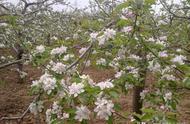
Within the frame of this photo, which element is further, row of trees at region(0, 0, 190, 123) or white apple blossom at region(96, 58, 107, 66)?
white apple blossom at region(96, 58, 107, 66)

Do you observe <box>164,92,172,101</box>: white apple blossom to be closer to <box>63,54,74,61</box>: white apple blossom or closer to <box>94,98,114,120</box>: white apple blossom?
<box>63,54,74,61</box>: white apple blossom

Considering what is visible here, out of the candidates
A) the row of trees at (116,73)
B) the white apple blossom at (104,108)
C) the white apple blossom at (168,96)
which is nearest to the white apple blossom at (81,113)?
the row of trees at (116,73)

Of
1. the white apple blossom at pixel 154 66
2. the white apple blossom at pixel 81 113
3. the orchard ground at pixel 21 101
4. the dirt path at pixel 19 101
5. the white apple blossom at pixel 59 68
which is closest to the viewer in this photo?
the white apple blossom at pixel 81 113

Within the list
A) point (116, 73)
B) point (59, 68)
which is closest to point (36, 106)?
point (59, 68)

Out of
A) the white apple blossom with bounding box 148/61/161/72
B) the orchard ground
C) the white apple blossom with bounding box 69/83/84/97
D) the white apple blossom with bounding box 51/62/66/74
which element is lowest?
the white apple blossom with bounding box 69/83/84/97

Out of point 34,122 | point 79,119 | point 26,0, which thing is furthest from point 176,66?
point 26,0

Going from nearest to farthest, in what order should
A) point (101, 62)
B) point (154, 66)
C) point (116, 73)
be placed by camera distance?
point (154, 66) → point (116, 73) → point (101, 62)

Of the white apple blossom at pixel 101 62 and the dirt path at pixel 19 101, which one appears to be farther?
the dirt path at pixel 19 101

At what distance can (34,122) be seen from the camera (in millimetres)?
6617

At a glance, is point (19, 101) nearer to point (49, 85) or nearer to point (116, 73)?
point (116, 73)

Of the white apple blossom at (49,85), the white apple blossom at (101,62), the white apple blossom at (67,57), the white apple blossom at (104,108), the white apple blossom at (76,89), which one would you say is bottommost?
the white apple blossom at (104,108)

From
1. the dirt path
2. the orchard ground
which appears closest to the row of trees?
the orchard ground

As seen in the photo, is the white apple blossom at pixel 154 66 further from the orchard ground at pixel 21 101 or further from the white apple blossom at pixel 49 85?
the orchard ground at pixel 21 101

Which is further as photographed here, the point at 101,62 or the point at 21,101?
the point at 21,101
